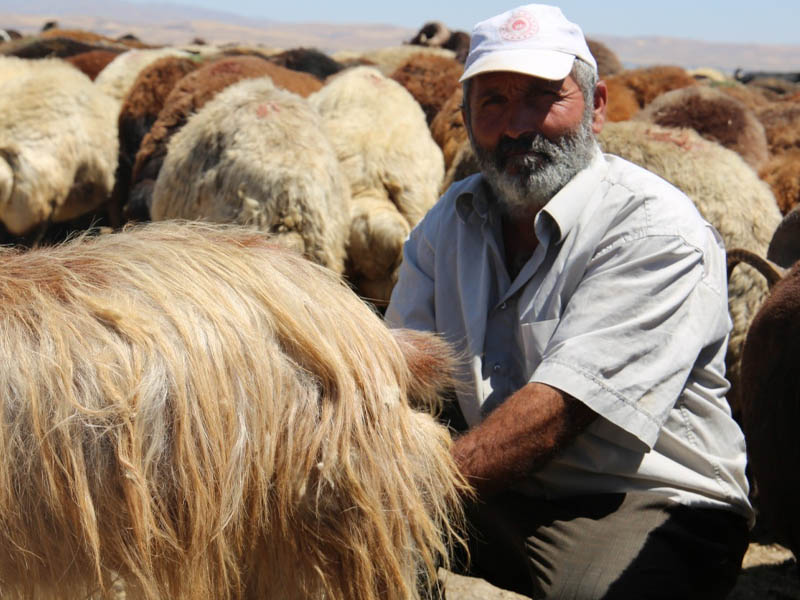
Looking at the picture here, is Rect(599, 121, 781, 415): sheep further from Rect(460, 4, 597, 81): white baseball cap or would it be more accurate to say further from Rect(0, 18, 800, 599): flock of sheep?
Rect(0, 18, 800, 599): flock of sheep

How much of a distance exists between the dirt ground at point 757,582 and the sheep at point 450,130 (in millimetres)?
3299

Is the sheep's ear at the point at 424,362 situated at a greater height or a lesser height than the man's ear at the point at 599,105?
lesser

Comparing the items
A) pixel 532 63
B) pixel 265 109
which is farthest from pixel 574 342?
pixel 265 109

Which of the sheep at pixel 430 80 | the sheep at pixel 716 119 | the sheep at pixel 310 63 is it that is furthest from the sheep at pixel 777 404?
the sheep at pixel 310 63

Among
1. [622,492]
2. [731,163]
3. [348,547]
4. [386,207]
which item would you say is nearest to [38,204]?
[386,207]

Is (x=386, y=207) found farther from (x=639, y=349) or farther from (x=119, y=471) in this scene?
(x=119, y=471)

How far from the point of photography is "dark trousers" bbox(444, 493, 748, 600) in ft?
7.11

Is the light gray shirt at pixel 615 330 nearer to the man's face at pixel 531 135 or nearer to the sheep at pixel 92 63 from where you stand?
the man's face at pixel 531 135

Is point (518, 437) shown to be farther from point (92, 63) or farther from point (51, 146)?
point (92, 63)

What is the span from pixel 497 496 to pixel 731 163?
2615 mm

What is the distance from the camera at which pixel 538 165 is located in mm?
2408

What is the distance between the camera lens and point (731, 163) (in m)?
4.26

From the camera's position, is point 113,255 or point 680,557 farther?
point 680,557

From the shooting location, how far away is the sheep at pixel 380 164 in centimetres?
476
